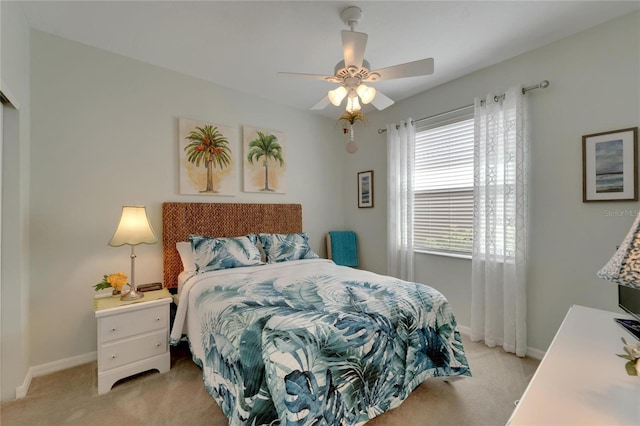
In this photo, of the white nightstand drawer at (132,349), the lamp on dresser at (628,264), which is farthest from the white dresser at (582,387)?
the white nightstand drawer at (132,349)

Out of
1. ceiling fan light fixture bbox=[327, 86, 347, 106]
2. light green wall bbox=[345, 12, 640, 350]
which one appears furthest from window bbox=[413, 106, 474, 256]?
ceiling fan light fixture bbox=[327, 86, 347, 106]

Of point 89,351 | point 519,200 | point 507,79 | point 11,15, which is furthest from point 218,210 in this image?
point 507,79

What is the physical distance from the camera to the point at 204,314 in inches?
74.5

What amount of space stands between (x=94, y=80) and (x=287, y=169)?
83.4 inches

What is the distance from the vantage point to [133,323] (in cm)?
210

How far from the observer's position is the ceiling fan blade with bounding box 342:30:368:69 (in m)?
1.69

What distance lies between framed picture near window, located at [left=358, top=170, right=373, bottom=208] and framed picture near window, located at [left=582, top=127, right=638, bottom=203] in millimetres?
2226

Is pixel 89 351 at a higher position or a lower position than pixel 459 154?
lower

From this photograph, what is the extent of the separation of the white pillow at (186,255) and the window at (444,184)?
2.55m

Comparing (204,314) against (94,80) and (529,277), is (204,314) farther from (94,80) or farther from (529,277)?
(529,277)

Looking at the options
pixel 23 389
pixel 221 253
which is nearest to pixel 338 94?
pixel 221 253

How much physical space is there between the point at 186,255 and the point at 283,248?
0.98m

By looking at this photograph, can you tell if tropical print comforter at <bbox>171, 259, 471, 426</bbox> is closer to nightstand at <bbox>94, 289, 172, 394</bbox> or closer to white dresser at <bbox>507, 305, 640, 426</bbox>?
nightstand at <bbox>94, 289, 172, 394</bbox>

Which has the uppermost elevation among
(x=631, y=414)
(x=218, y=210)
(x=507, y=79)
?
(x=507, y=79)
